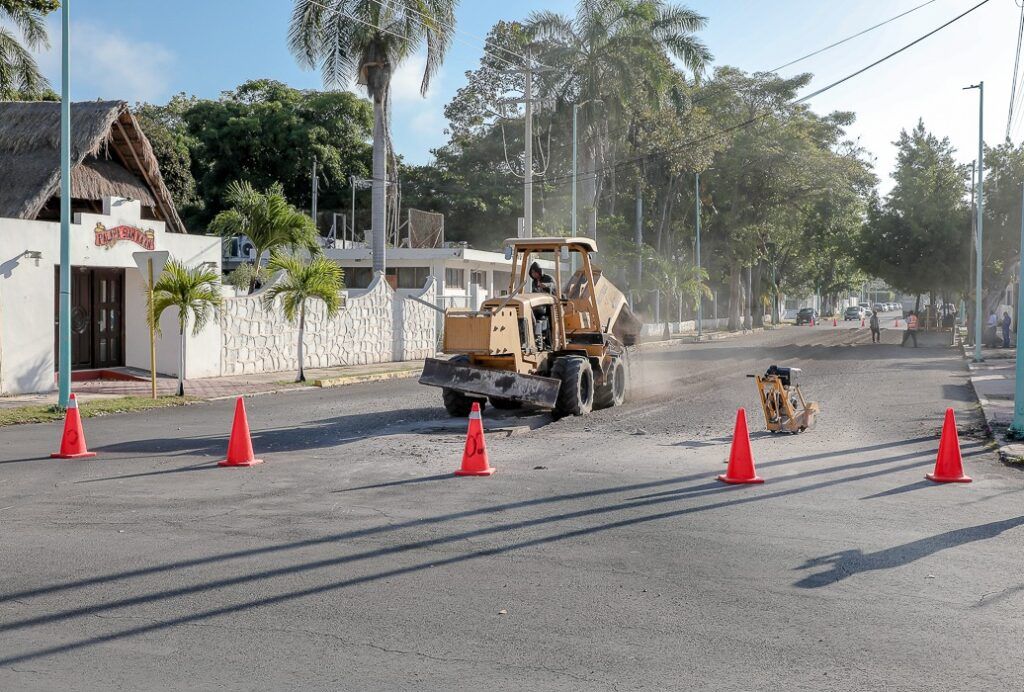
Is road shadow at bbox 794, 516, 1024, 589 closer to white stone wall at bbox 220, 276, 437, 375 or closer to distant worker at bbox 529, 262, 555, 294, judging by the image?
distant worker at bbox 529, 262, 555, 294

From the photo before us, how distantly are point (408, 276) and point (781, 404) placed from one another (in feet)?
90.6

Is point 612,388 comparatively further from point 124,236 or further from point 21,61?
point 21,61

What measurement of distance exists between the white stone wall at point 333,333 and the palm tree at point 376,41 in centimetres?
175

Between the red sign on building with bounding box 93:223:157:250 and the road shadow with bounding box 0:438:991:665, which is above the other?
the red sign on building with bounding box 93:223:157:250

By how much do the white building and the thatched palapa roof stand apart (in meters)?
0.03

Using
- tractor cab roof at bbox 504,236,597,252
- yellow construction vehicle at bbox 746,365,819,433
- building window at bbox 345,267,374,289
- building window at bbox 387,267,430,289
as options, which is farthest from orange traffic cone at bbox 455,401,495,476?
building window at bbox 345,267,374,289

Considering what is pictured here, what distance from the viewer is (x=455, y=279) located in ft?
133

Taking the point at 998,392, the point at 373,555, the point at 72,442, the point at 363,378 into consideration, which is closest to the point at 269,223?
the point at 363,378

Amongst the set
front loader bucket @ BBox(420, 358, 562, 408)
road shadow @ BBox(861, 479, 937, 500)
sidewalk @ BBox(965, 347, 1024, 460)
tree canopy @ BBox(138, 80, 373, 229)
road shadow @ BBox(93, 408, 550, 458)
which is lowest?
road shadow @ BBox(861, 479, 937, 500)

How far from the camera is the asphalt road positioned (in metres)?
5.23

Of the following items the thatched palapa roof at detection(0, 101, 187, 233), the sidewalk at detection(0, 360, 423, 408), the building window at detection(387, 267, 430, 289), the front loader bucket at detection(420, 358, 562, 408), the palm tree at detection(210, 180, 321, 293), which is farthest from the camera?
the building window at detection(387, 267, 430, 289)

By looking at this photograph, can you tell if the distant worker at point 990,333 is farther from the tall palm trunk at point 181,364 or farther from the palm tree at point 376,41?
the tall palm trunk at point 181,364

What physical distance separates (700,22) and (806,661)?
4001 centimetres

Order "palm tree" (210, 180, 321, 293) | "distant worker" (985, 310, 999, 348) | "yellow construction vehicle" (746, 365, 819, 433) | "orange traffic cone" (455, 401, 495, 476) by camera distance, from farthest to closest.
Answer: "distant worker" (985, 310, 999, 348) → "palm tree" (210, 180, 321, 293) → "yellow construction vehicle" (746, 365, 819, 433) → "orange traffic cone" (455, 401, 495, 476)
